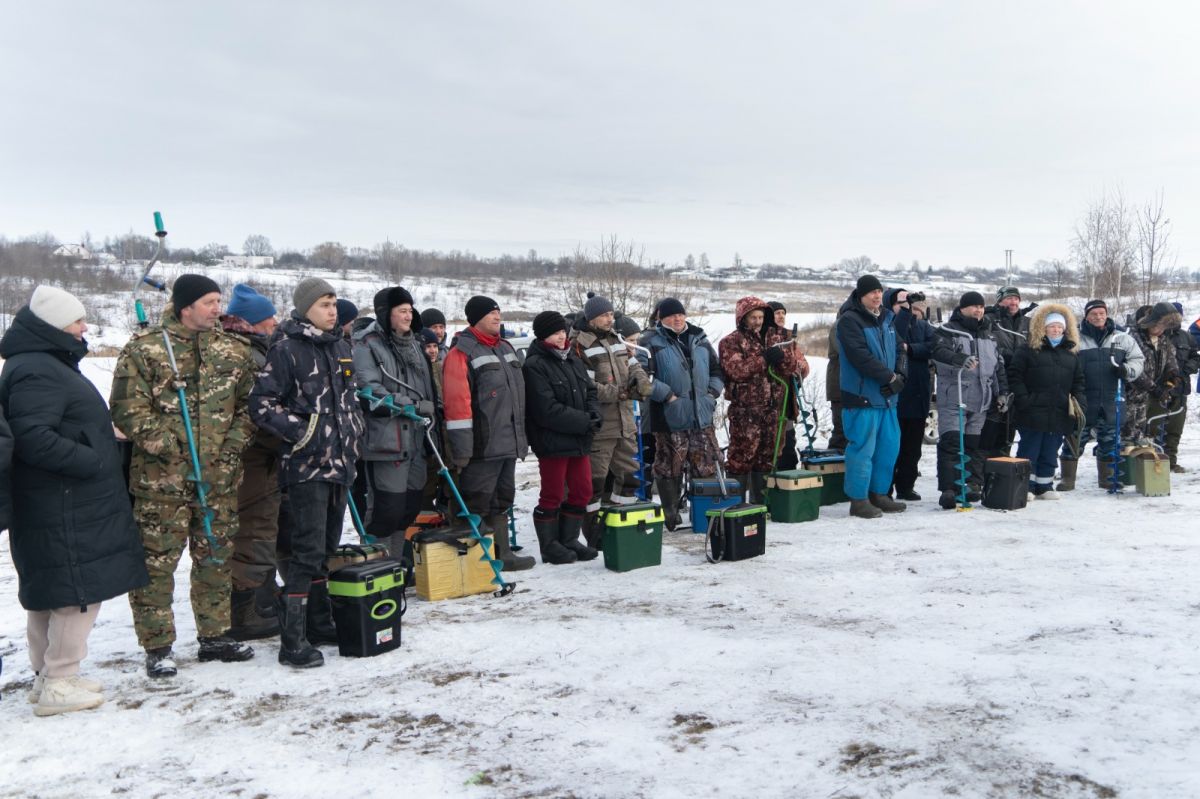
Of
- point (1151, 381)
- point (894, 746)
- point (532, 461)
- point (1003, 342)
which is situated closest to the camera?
point (894, 746)

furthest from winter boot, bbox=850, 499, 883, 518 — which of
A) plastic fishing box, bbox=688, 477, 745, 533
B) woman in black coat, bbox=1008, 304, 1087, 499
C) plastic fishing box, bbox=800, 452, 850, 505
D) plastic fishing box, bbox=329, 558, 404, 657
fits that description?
plastic fishing box, bbox=329, 558, 404, 657

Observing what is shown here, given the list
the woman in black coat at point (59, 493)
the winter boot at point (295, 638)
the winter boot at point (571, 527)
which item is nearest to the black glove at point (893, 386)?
the winter boot at point (571, 527)

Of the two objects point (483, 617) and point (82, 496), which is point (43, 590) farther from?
point (483, 617)

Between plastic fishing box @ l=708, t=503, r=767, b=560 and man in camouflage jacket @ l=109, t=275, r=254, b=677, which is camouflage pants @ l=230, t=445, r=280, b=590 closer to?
man in camouflage jacket @ l=109, t=275, r=254, b=677

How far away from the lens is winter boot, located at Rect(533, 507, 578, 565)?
6.86 m

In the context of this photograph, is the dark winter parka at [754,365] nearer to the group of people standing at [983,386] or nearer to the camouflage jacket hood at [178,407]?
the group of people standing at [983,386]

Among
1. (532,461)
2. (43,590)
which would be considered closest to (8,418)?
(43,590)

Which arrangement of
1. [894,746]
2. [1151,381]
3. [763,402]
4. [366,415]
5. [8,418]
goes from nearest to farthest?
1. [894,746]
2. [8,418]
3. [366,415]
4. [763,402]
5. [1151,381]

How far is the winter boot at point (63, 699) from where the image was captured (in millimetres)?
4047

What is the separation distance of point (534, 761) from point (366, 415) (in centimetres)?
282

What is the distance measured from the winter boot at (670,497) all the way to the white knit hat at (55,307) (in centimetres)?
498

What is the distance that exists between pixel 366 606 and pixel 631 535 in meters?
2.29

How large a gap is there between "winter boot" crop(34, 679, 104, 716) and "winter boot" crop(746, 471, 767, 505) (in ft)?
18.9

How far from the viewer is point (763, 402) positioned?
27.0 ft
